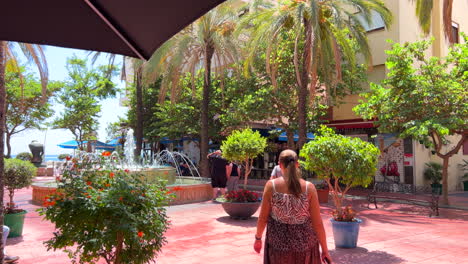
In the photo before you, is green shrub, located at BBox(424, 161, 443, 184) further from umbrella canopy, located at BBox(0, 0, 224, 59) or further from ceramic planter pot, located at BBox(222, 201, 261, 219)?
umbrella canopy, located at BBox(0, 0, 224, 59)

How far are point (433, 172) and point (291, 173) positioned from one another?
17.7 meters

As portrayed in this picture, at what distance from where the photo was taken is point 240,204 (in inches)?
391

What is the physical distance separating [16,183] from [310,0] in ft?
34.7

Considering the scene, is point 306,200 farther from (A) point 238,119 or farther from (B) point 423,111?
(A) point 238,119

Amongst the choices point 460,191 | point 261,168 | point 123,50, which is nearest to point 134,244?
point 123,50

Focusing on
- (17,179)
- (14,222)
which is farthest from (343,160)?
(17,179)

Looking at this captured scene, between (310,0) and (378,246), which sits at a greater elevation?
(310,0)

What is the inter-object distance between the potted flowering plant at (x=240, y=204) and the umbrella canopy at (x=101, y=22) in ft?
22.7

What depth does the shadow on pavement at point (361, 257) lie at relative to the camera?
6.40 metres

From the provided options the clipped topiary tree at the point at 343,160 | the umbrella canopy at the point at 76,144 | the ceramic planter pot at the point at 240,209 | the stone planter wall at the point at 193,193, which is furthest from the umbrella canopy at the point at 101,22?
the umbrella canopy at the point at 76,144

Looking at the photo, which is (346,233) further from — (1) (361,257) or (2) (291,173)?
(2) (291,173)

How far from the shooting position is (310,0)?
13703mm

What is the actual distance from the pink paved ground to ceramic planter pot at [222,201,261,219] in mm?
177

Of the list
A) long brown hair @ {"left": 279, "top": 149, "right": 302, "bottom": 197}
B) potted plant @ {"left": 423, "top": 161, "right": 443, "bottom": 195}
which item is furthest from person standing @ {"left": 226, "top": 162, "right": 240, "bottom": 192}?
potted plant @ {"left": 423, "top": 161, "right": 443, "bottom": 195}
